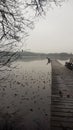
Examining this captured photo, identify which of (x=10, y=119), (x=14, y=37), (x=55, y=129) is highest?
(x=14, y=37)

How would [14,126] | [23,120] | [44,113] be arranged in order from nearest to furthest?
[14,126]
[23,120]
[44,113]

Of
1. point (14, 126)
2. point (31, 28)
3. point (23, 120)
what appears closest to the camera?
point (31, 28)

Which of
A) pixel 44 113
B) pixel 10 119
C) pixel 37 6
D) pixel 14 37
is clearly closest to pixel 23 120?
pixel 10 119

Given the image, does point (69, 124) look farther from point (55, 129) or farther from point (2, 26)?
point (2, 26)

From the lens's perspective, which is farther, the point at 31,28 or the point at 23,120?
the point at 23,120

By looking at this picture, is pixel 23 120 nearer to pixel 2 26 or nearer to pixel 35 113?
pixel 35 113

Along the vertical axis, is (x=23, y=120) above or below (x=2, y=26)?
below

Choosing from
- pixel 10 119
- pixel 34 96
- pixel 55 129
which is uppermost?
pixel 55 129

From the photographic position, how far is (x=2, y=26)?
6891mm

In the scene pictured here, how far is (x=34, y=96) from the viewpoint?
13086 millimetres

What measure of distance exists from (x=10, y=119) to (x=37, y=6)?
14.8ft

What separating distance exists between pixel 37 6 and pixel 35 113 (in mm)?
4669

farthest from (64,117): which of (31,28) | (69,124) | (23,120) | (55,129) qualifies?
(31,28)

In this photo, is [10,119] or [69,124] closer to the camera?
[69,124]
